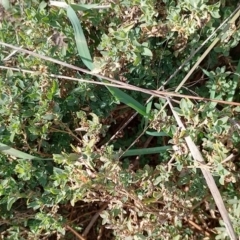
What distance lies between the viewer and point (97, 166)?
2.00m

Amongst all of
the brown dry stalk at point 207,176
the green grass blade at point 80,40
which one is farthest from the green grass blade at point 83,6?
the brown dry stalk at point 207,176

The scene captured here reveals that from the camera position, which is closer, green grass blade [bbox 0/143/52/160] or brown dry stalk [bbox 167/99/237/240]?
brown dry stalk [bbox 167/99/237/240]

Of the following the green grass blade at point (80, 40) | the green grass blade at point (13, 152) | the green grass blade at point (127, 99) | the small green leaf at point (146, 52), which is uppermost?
the green grass blade at point (80, 40)

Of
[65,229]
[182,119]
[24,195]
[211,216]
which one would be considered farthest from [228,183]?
[24,195]

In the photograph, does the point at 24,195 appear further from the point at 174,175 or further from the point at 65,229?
the point at 174,175

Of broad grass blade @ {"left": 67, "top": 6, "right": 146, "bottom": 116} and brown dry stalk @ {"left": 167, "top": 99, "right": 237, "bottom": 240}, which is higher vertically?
broad grass blade @ {"left": 67, "top": 6, "right": 146, "bottom": 116}

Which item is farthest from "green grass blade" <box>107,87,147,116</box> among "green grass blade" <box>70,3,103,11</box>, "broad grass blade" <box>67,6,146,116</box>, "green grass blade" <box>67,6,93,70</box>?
"green grass blade" <box>70,3,103,11</box>

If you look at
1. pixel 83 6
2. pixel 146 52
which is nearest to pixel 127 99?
pixel 146 52

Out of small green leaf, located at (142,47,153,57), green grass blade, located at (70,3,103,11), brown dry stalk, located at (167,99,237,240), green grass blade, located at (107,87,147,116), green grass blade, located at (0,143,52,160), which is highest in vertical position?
green grass blade, located at (70,3,103,11)

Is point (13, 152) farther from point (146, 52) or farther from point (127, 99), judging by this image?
point (146, 52)

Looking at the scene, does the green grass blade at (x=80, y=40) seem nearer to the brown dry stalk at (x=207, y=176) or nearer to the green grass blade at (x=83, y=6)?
the green grass blade at (x=83, y=6)

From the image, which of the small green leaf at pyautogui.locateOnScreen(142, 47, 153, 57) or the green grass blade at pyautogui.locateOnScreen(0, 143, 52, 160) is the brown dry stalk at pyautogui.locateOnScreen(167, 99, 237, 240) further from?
the green grass blade at pyautogui.locateOnScreen(0, 143, 52, 160)

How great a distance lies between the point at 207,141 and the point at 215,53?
0.44 meters

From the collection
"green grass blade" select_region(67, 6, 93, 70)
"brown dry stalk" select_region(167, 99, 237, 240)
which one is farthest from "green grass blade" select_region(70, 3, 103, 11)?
"brown dry stalk" select_region(167, 99, 237, 240)
